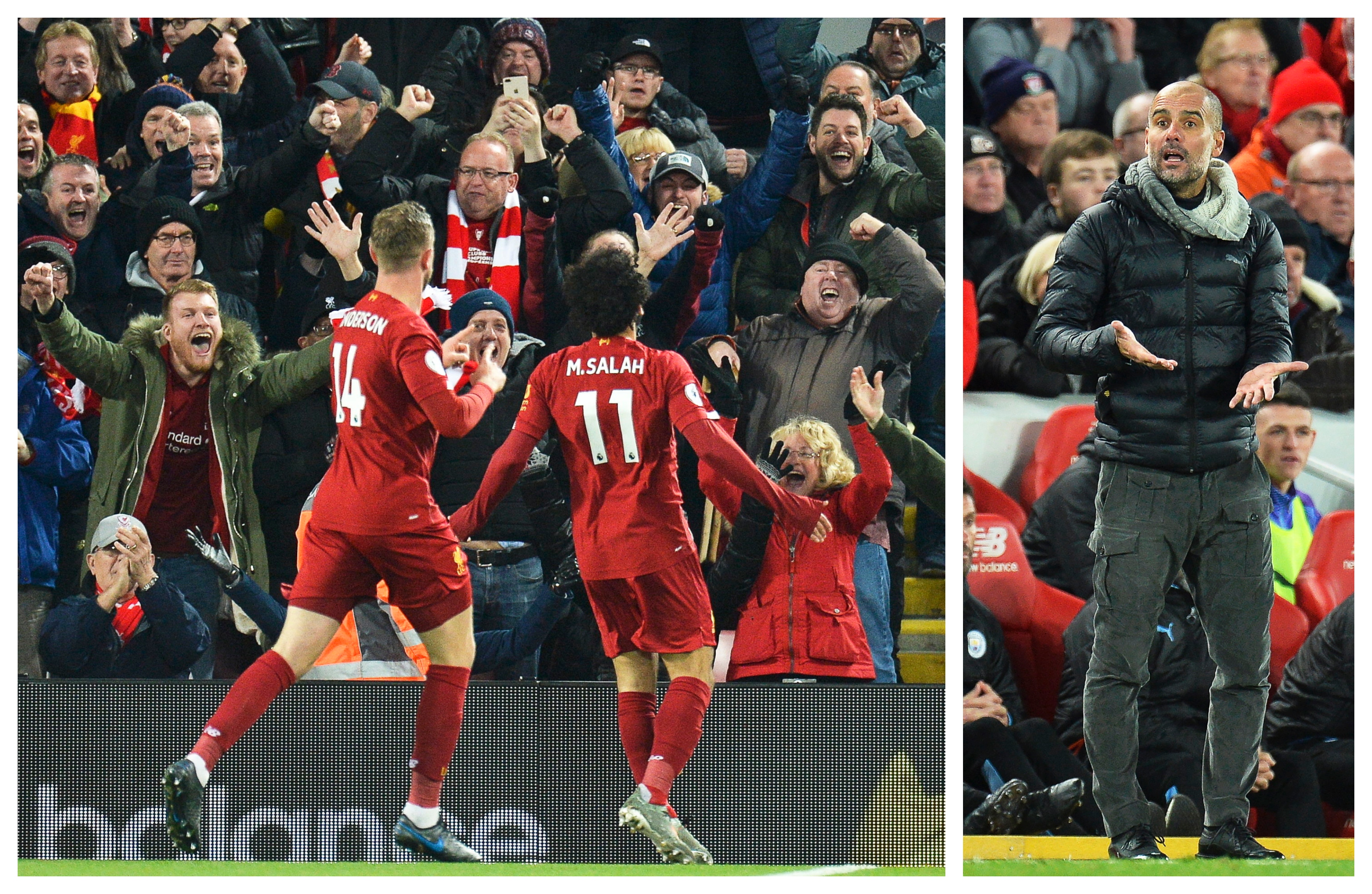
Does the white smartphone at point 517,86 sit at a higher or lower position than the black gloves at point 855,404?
higher

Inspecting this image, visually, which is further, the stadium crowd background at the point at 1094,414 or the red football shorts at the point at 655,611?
the stadium crowd background at the point at 1094,414

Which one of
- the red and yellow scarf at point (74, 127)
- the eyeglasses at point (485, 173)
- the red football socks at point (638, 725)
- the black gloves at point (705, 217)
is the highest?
the red and yellow scarf at point (74, 127)

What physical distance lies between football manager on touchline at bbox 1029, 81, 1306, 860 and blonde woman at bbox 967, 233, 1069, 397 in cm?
105

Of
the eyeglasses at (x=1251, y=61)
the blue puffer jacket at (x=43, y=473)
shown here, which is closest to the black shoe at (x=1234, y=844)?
the eyeglasses at (x=1251, y=61)

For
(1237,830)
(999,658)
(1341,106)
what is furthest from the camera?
(1341,106)

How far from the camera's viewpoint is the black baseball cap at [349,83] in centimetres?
476

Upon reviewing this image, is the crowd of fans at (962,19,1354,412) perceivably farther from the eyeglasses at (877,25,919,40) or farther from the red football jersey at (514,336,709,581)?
the red football jersey at (514,336,709,581)

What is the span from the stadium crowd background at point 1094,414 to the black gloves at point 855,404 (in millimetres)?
532

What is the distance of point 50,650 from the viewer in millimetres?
4688

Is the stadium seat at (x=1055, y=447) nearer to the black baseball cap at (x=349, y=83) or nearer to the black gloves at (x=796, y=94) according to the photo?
the black gloves at (x=796, y=94)

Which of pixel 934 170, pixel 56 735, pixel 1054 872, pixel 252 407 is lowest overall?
pixel 1054 872

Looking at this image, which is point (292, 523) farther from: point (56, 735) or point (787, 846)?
point (787, 846)

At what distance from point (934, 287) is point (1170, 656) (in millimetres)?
1325

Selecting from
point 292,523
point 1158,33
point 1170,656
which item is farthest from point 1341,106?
point 292,523
